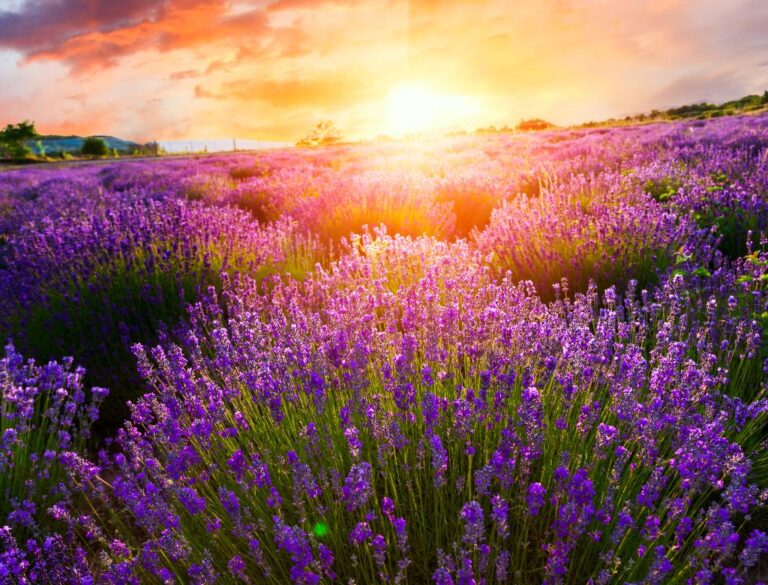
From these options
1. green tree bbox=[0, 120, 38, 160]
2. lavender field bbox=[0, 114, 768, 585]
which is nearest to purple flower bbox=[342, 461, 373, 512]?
lavender field bbox=[0, 114, 768, 585]

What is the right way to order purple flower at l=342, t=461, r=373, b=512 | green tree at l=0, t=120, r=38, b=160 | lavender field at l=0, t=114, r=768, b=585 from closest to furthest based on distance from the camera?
purple flower at l=342, t=461, r=373, b=512 < lavender field at l=0, t=114, r=768, b=585 < green tree at l=0, t=120, r=38, b=160

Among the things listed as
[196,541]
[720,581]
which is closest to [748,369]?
[720,581]

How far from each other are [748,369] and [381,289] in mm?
2042

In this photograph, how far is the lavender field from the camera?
1580 millimetres

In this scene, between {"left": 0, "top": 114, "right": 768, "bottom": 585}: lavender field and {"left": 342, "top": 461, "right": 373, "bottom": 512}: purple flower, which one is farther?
{"left": 0, "top": 114, "right": 768, "bottom": 585}: lavender field

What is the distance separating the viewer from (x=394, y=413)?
84.4 inches

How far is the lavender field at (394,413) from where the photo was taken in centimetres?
158

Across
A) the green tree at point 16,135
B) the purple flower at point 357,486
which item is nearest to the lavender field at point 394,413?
the purple flower at point 357,486

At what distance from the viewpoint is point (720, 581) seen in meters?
1.98

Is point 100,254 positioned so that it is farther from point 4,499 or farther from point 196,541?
point 196,541

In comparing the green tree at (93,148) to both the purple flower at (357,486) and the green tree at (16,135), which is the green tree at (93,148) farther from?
the purple flower at (357,486)

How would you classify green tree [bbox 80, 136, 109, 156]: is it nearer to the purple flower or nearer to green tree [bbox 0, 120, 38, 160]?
green tree [bbox 0, 120, 38, 160]

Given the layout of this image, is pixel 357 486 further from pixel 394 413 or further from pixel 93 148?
pixel 93 148

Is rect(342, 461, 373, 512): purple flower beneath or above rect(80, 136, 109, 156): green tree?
beneath
